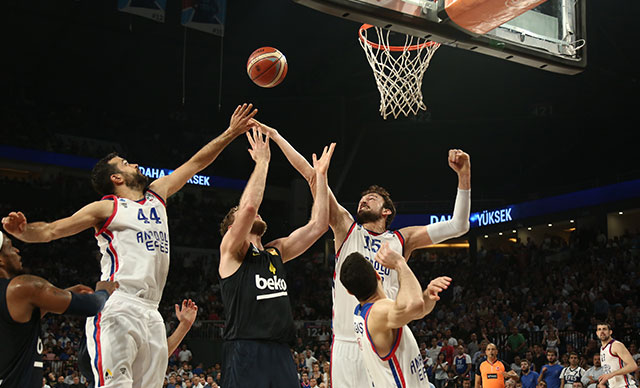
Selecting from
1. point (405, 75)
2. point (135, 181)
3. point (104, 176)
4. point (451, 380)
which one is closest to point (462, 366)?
point (451, 380)

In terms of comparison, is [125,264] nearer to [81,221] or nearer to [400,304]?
[81,221]

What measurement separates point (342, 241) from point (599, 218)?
64.6 feet

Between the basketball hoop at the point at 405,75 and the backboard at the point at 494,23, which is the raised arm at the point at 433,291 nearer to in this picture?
the backboard at the point at 494,23

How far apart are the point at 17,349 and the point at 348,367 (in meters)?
2.26

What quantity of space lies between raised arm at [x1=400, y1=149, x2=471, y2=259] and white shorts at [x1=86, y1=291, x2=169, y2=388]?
2051 mm

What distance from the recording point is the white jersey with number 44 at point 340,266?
5191mm

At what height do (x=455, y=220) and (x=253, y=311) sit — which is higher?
(x=455, y=220)

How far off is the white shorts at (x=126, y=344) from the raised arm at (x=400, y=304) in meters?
1.54

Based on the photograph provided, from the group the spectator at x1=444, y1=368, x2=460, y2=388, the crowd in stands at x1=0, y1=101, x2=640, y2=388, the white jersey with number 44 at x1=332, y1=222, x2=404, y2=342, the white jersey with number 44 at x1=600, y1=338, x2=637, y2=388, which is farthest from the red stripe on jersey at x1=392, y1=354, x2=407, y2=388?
the spectator at x1=444, y1=368, x2=460, y2=388

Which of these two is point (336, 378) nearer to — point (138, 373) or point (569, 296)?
point (138, 373)

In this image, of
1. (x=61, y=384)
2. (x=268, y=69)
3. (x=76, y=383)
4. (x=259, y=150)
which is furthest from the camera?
(x=76, y=383)

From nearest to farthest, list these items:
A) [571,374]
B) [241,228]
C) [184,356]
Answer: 1. [241,228]
2. [571,374]
3. [184,356]

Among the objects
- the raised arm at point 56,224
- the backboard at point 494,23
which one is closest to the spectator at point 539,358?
the backboard at point 494,23

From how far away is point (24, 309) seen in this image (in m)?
3.92
